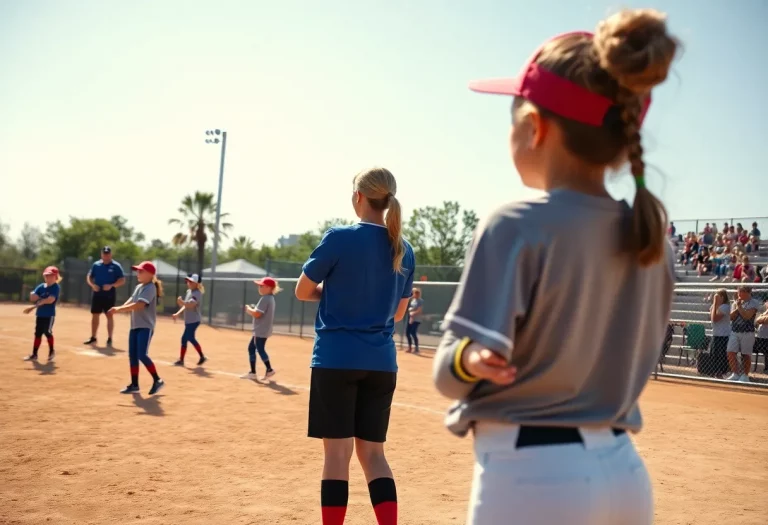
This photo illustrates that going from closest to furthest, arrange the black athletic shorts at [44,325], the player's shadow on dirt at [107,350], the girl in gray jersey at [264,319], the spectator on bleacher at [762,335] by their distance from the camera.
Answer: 1. the girl in gray jersey at [264,319]
2. the black athletic shorts at [44,325]
3. the spectator on bleacher at [762,335]
4. the player's shadow on dirt at [107,350]

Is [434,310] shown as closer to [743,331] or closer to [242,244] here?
[743,331]

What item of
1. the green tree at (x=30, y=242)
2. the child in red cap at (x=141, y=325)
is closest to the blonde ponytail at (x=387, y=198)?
the child in red cap at (x=141, y=325)

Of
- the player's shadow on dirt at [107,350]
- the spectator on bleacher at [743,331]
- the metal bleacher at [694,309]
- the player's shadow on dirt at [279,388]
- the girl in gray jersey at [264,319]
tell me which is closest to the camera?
the player's shadow on dirt at [279,388]

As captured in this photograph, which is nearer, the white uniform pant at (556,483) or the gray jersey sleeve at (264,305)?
→ the white uniform pant at (556,483)

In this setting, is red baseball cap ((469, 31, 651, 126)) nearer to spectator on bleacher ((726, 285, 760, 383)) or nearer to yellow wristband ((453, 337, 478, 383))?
yellow wristband ((453, 337, 478, 383))

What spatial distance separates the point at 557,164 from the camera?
174 centimetres

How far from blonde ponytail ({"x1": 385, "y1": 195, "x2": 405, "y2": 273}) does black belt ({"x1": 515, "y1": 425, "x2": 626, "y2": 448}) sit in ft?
7.45

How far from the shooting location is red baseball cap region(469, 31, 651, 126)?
1646mm

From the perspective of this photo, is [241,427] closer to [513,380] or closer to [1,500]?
[1,500]

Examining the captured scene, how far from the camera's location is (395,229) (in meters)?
3.87

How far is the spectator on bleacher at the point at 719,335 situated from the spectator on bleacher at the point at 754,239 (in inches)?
Answer: 414

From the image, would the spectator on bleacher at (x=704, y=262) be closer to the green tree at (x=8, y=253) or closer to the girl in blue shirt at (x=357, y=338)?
the girl in blue shirt at (x=357, y=338)

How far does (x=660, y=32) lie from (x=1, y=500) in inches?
208

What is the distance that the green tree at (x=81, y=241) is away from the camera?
261 ft
